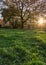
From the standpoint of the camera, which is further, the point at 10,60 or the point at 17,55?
the point at 17,55

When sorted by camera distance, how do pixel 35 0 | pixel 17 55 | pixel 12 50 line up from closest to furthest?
pixel 17 55, pixel 12 50, pixel 35 0

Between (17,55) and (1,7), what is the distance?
930 inches

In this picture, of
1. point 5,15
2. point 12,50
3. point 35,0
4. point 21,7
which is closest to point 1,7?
point 5,15

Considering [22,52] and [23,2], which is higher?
[23,2]

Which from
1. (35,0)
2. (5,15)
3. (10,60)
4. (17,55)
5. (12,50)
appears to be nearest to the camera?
(10,60)

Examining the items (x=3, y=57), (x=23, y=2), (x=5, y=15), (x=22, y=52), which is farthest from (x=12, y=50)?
(x=5, y=15)

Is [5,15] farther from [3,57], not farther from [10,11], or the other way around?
[3,57]

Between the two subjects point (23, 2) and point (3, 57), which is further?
point (23, 2)

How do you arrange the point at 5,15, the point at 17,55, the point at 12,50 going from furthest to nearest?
1. the point at 5,15
2. the point at 12,50
3. the point at 17,55

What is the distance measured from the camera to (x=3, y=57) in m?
7.06

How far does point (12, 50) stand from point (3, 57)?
2.98 ft

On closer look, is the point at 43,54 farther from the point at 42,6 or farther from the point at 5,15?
the point at 5,15

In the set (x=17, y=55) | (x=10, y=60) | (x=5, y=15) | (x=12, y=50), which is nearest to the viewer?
(x=10, y=60)

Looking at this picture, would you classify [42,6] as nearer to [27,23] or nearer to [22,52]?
[27,23]
